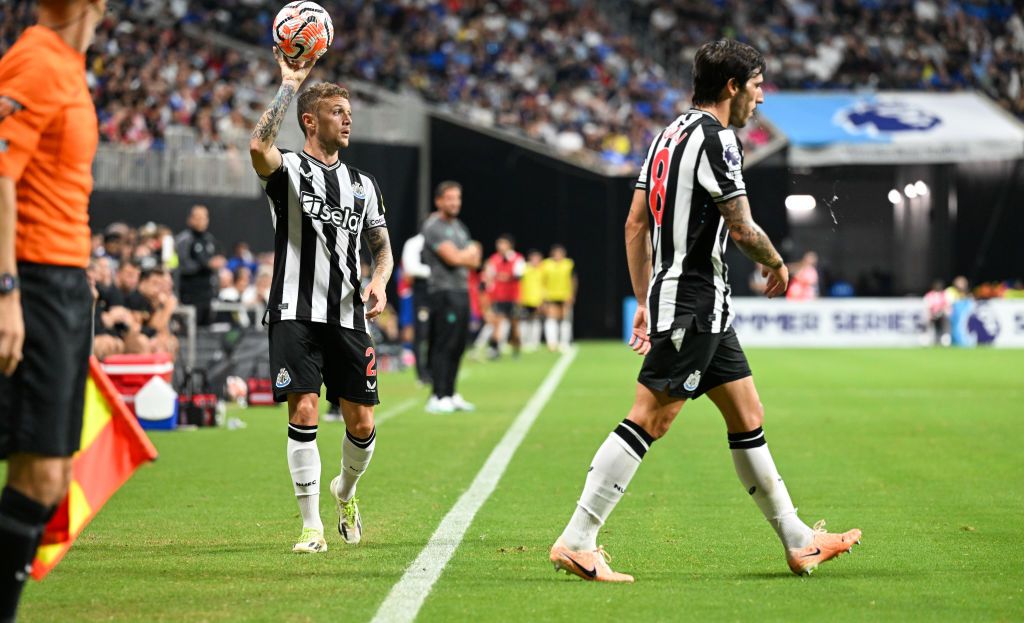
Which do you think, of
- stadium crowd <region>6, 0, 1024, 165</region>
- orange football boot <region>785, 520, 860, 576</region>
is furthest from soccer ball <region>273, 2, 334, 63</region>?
stadium crowd <region>6, 0, 1024, 165</region>

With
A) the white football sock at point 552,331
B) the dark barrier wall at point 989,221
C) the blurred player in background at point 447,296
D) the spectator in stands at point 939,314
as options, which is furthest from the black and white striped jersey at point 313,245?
the dark barrier wall at point 989,221

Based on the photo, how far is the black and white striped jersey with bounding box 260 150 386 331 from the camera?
6609 millimetres

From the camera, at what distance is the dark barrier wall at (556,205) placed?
1325 inches

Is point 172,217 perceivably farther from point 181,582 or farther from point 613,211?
point 181,582

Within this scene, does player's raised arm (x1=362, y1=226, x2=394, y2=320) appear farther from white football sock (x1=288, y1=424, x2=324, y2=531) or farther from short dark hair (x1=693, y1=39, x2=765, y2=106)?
short dark hair (x1=693, y1=39, x2=765, y2=106)

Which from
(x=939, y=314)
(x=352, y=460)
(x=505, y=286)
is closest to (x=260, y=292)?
(x=505, y=286)

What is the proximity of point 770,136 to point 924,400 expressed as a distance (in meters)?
18.7

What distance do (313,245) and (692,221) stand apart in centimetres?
196

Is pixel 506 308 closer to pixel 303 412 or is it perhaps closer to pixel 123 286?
pixel 123 286

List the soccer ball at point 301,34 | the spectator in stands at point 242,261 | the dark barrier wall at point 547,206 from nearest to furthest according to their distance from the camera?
the soccer ball at point 301,34
the spectator in stands at point 242,261
the dark barrier wall at point 547,206

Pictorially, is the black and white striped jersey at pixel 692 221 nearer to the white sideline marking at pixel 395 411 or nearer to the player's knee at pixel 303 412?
the player's knee at pixel 303 412

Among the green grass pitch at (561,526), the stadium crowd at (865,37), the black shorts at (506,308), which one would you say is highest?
the stadium crowd at (865,37)

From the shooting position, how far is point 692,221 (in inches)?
223

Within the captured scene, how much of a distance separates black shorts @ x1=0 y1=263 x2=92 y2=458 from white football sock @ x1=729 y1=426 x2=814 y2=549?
278 cm
